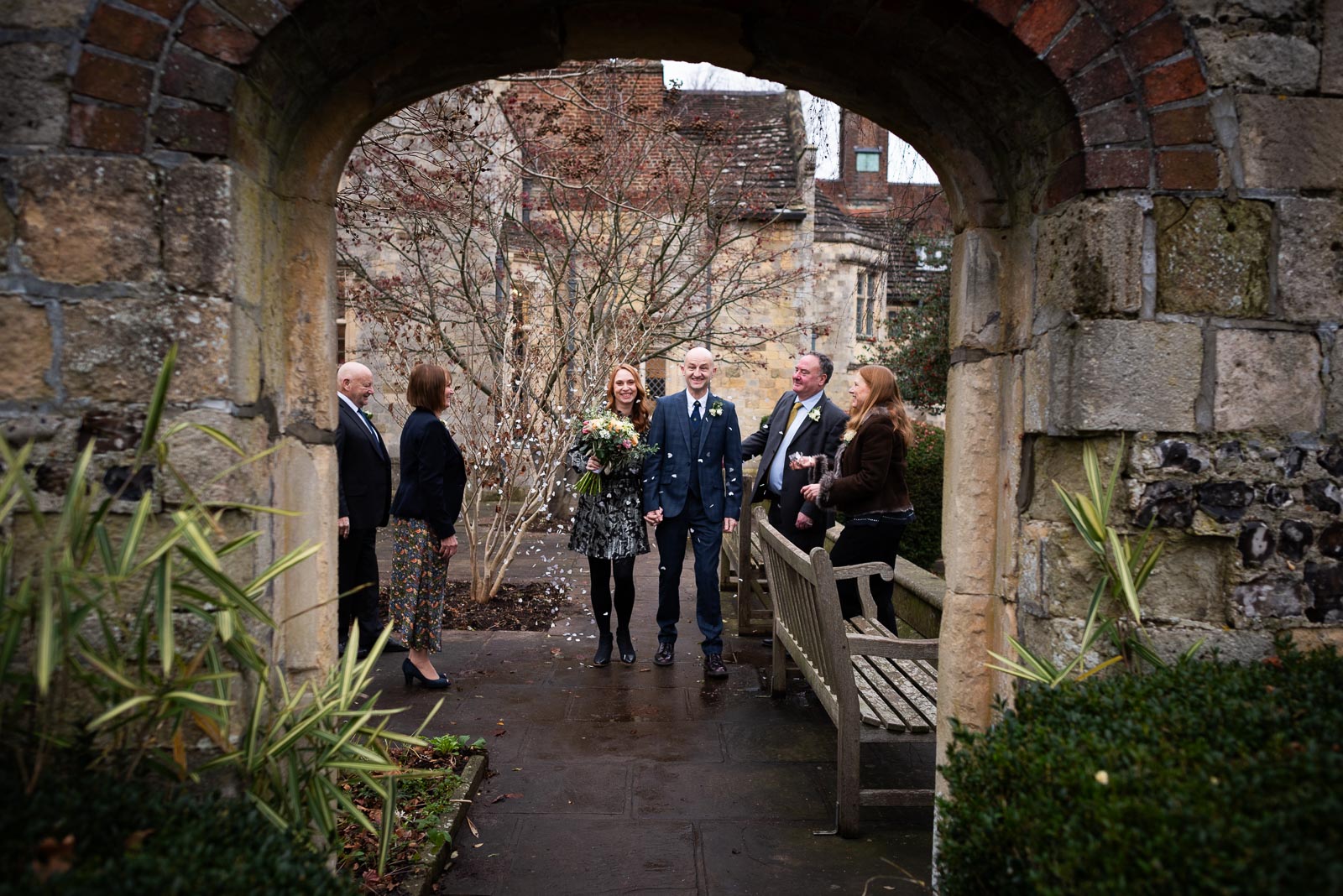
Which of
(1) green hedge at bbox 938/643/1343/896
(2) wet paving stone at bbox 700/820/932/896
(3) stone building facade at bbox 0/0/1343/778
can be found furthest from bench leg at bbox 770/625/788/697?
(1) green hedge at bbox 938/643/1343/896

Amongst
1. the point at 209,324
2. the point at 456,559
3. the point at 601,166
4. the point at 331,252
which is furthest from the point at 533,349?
the point at 209,324

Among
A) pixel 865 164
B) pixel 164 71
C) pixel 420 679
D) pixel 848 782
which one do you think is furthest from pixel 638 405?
pixel 865 164

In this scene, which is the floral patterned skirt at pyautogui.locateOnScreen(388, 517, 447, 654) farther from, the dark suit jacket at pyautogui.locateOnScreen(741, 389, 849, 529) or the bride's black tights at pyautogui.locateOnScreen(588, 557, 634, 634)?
the dark suit jacket at pyautogui.locateOnScreen(741, 389, 849, 529)

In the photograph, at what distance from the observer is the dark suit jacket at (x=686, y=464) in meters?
5.32

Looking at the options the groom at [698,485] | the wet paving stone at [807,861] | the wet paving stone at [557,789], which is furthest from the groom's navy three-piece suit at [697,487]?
the wet paving stone at [807,861]

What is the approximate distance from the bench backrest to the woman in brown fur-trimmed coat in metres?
0.52

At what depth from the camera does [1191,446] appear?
Answer: 8.21 feet

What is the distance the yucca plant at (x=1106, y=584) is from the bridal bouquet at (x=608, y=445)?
3.01m

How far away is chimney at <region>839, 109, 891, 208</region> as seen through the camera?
88.8 ft

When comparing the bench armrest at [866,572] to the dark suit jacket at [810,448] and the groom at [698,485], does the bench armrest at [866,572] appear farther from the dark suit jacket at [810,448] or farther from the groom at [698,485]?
the groom at [698,485]

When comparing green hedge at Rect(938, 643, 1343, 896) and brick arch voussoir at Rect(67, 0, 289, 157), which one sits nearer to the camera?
green hedge at Rect(938, 643, 1343, 896)

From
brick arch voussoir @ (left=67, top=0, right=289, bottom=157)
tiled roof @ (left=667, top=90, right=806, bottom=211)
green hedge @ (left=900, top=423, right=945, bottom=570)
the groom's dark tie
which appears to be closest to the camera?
brick arch voussoir @ (left=67, top=0, right=289, bottom=157)

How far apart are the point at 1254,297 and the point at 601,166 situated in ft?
22.4

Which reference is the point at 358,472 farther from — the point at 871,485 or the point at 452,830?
the point at 871,485
